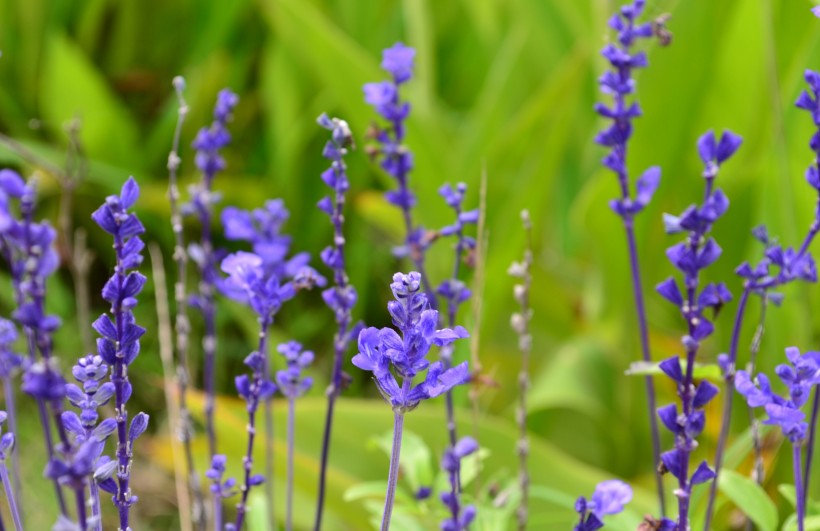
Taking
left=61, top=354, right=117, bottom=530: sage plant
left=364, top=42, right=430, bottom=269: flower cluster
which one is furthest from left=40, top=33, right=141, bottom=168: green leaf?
left=61, top=354, right=117, bottom=530: sage plant

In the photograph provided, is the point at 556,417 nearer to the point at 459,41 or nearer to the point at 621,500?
the point at 621,500

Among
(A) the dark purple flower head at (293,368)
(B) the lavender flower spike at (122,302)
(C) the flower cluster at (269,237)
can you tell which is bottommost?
(A) the dark purple flower head at (293,368)

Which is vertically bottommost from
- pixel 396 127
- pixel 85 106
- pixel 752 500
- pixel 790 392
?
pixel 752 500

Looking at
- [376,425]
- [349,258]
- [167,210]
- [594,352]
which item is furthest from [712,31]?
[167,210]

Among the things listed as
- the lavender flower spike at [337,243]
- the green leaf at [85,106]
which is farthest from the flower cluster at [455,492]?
the green leaf at [85,106]

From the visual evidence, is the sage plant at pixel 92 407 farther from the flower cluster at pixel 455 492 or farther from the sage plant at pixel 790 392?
the sage plant at pixel 790 392

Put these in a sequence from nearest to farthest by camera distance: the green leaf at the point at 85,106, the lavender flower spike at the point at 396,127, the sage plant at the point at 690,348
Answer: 1. the sage plant at the point at 690,348
2. the lavender flower spike at the point at 396,127
3. the green leaf at the point at 85,106

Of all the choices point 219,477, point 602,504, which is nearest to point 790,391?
point 602,504

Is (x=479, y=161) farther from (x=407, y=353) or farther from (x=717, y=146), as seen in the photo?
(x=407, y=353)
